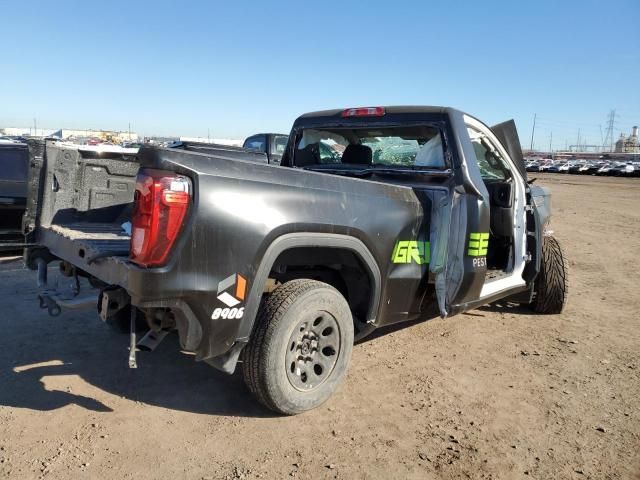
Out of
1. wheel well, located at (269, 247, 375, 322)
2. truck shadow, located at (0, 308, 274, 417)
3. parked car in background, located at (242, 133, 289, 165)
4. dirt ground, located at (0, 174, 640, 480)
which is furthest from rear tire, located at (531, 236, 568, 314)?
parked car in background, located at (242, 133, 289, 165)

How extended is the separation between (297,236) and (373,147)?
1968mm

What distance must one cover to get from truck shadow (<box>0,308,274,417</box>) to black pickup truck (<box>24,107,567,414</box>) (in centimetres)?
36

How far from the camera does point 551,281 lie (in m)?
5.34

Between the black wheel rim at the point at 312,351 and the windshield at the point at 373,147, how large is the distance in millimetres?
1569

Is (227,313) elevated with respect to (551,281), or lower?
elevated

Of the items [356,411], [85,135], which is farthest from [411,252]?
[85,135]

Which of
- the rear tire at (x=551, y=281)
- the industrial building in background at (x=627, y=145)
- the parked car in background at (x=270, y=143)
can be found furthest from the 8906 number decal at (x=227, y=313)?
the industrial building in background at (x=627, y=145)

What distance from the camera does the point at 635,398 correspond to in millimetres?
Answer: 3580

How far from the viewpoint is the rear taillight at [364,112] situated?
428 cm

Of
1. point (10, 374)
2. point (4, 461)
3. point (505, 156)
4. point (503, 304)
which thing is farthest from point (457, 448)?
point (503, 304)

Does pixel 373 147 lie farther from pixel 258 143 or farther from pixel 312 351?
pixel 258 143

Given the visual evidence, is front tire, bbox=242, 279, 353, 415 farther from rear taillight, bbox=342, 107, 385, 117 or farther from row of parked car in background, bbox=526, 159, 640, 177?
row of parked car in background, bbox=526, 159, 640, 177

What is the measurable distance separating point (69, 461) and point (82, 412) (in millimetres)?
535

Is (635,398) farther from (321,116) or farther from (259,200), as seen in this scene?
(321,116)
